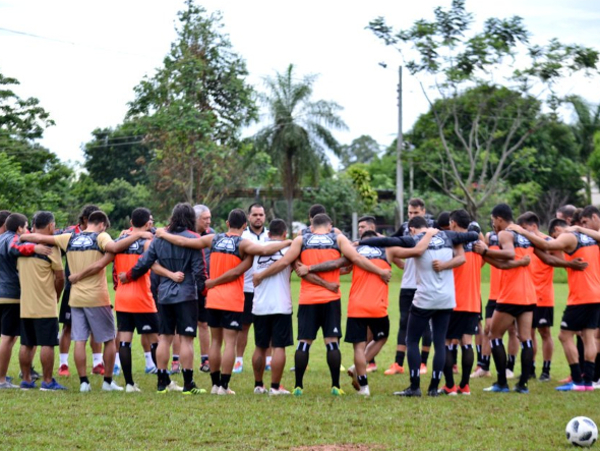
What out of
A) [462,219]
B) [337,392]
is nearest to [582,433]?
[337,392]

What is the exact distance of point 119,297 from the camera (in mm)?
11031

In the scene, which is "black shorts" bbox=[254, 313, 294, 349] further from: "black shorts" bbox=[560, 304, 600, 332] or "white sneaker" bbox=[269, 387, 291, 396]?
"black shorts" bbox=[560, 304, 600, 332]

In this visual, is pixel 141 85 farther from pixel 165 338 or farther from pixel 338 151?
pixel 165 338

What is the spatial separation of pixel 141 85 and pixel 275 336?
2859cm

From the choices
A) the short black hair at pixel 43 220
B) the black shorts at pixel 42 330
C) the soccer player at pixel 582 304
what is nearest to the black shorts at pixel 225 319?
the black shorts at pixel 42 330

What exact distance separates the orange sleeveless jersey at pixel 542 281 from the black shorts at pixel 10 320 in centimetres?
698

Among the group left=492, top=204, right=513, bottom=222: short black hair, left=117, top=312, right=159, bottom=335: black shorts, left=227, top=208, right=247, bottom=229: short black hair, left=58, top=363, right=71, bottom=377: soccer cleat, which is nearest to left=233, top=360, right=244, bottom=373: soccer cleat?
left=117, top=312, right=159, bottom=335: black shorts

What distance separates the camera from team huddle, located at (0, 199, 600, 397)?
10.6 meters

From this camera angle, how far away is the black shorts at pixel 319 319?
1056 cm

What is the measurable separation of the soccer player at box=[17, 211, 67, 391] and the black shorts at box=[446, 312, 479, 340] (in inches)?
192

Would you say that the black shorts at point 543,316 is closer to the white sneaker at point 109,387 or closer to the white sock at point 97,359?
the white sneaker at point 109,387

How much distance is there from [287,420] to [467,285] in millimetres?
3364

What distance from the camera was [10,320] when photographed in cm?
1127

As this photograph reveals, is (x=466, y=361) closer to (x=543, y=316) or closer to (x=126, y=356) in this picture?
(x=543, y=316)
